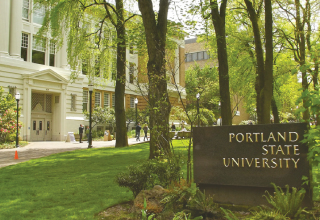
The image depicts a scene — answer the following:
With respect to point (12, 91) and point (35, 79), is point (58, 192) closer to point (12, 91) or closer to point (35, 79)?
point (12, 91)

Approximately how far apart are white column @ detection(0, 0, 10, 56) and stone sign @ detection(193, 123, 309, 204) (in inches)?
1143

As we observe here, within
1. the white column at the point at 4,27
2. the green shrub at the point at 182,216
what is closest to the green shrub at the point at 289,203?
the green shrub at the point at 182,216

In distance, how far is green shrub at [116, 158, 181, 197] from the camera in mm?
6582

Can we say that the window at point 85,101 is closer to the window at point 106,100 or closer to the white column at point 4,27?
the window at point 106,100

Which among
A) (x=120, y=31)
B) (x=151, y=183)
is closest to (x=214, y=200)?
(x=151, y=183)

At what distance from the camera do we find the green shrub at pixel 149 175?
21.6 feet

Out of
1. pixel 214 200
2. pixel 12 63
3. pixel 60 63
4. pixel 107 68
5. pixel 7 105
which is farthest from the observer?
pixel 60 63

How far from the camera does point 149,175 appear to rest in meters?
6.64

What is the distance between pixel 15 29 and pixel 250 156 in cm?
3134

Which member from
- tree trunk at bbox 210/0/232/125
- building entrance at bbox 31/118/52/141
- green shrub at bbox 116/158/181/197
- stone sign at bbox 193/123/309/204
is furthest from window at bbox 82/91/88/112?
stone sign at bbox 193/123/309/204

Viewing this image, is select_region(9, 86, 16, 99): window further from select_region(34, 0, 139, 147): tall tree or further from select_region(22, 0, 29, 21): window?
select_region(34, 0, 139, 147): tall tree

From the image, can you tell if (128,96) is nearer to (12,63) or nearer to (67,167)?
(12,63)

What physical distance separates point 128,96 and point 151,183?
39.4 metres

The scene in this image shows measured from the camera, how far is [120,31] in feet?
69.7
